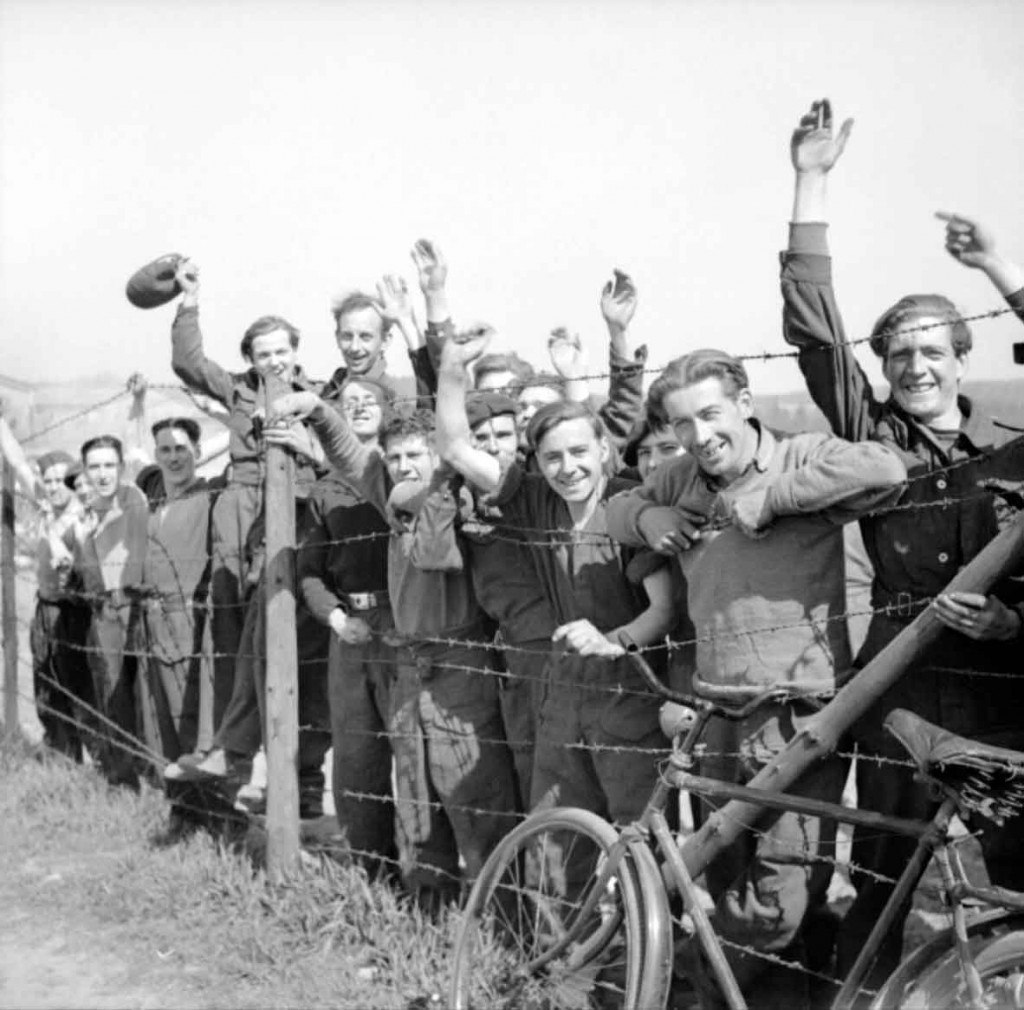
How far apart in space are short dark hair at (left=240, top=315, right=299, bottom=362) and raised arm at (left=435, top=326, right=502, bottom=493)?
222 centimetres

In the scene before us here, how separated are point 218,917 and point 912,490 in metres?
3.14

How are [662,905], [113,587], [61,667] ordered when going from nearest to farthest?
1. [662,905]
2. [113,587]
3. [61,667]

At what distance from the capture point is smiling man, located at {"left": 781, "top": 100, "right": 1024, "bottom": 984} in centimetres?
359

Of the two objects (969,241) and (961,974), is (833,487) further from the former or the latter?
(961,974)

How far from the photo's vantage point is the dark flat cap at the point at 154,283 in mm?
6793

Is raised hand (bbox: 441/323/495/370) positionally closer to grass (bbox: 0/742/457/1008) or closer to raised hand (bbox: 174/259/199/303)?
grass (bbox: 0/742/457/1008)

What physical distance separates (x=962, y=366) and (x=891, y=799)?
1201mm

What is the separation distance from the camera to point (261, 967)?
15.8ft

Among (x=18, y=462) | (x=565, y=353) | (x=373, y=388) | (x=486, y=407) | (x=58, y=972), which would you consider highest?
(x=565, y=353)

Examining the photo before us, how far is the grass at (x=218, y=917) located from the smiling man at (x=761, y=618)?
1.19 meters

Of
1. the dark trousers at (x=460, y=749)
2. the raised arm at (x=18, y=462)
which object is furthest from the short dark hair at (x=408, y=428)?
the raised arm at (x=18, y=462)

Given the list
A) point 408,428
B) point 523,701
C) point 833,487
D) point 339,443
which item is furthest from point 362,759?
point 833,487

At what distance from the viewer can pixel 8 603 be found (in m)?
8.52

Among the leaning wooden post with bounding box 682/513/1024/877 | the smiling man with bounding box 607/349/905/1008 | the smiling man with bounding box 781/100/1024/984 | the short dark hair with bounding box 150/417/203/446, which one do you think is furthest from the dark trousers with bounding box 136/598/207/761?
the smiling man with bounding box 781/100/1024/984
